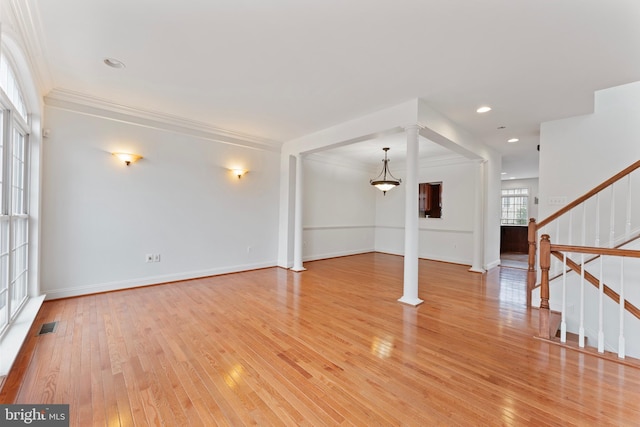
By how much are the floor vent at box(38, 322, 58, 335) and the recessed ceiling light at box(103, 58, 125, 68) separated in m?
2.77

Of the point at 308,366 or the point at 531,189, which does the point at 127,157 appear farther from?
the point at 531,189

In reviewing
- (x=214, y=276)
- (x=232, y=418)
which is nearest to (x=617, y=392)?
(x=232, y=418)

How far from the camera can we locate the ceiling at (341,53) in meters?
2.03

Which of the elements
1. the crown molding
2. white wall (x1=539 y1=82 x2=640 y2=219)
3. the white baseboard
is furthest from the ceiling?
the white baseboard

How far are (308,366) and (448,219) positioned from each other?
5.88 meters

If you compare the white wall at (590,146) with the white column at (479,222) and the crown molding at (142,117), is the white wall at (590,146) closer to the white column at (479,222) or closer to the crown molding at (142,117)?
the white column at (479,222)

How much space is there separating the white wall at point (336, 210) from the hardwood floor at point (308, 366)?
10.4 ft

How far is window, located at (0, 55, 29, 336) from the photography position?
227 centimetres

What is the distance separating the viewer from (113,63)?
280 cm

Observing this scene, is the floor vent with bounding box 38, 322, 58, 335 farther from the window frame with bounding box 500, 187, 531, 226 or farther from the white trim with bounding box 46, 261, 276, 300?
the window frame with bounding box 500, 187, 531, 226

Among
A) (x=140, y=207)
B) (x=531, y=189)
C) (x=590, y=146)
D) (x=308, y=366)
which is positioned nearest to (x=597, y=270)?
(x=590, y=146)

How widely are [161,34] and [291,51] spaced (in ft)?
3.70

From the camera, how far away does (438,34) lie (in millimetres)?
2256

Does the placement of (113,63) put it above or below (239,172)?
above
